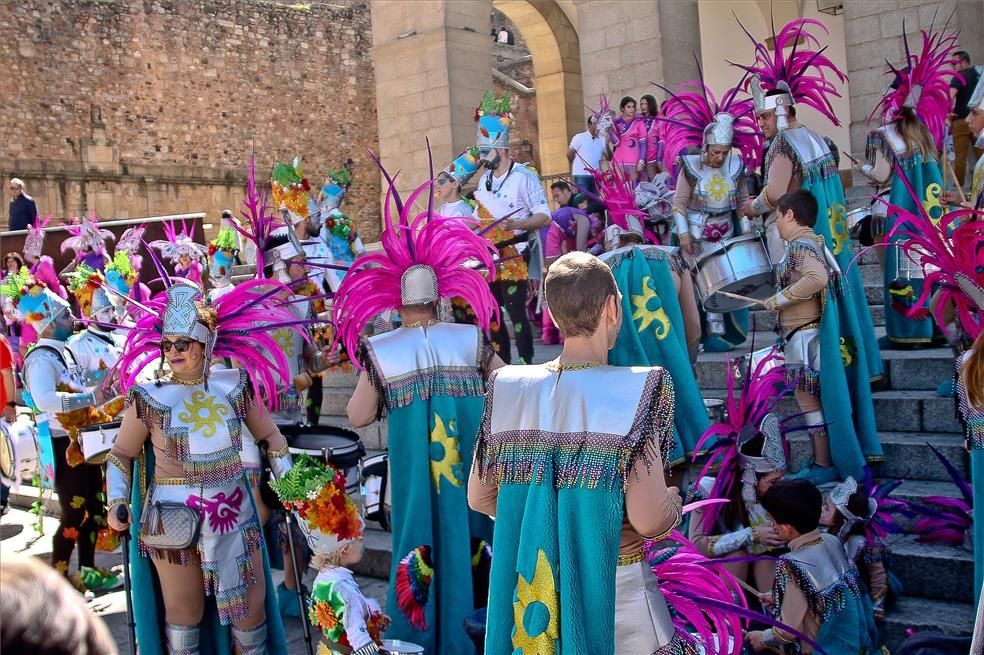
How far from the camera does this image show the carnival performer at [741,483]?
15.8 feet

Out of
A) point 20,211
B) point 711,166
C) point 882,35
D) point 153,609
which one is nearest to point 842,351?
point 711,166

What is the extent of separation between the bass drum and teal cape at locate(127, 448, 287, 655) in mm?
573

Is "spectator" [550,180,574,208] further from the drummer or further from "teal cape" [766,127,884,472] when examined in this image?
"teal cape" [766,127,884,472]

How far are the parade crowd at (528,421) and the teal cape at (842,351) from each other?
2cm

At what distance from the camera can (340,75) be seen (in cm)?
2816

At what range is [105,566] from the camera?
7.62 meters

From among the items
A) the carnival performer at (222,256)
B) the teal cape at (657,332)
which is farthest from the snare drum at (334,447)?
the carnival performer at (222,256)

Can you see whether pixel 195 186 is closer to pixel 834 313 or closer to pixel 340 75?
pixel 340 75

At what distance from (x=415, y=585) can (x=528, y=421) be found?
2066mm

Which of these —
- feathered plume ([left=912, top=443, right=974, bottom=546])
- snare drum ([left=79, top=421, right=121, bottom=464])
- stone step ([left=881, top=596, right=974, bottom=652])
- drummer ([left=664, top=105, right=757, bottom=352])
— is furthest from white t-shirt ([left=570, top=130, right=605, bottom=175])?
stone step ([left=881, top=596, right=974, bottom=652])

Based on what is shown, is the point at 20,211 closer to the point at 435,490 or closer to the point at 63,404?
the point at 63,404

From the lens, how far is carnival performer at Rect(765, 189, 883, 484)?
565cm

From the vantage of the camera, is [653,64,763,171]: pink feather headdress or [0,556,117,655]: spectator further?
→ [653,64,763,171]: pink feather headdress

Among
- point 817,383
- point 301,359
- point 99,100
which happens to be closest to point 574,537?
point 817,383
